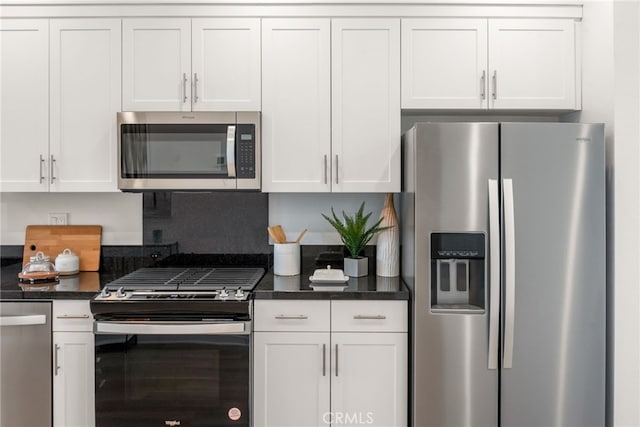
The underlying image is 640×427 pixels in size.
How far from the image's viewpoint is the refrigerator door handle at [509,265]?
2211mm

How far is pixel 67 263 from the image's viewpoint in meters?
2.87

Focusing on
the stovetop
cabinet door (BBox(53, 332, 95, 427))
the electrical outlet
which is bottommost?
cabinet door (BBox(53, 332, 95, 427))

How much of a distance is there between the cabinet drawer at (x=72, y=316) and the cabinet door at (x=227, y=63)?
1.10 metres

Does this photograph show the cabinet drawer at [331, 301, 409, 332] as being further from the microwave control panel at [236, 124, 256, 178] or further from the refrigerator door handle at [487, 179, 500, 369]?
the microwave control panel at [236, 124, 256, 178]

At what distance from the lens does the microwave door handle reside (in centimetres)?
258

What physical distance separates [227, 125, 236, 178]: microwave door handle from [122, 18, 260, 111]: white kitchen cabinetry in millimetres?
156

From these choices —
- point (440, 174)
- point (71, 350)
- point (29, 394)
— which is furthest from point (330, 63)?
point (29, 394)

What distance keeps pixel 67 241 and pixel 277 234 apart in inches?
48.4

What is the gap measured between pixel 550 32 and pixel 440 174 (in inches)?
41.5

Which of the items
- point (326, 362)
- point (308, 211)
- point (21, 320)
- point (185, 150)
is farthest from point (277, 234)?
point (21, 320)

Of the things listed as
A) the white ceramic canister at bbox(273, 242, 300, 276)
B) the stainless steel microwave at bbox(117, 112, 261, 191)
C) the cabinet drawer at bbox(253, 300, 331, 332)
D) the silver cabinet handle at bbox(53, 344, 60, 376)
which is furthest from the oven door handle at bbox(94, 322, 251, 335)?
the stainless steel microwave at bbox(117, 112, 261, 191)

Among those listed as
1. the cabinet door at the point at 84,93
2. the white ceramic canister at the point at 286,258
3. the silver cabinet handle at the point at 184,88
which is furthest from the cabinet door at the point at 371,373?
the cabinet door at the point at 84,93

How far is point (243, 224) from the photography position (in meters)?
3.03

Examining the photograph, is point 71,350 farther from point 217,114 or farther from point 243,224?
point 217,114
